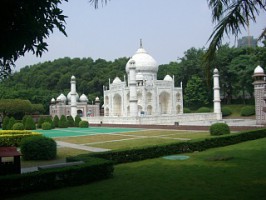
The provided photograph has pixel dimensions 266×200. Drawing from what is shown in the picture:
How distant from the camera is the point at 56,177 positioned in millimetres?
8570

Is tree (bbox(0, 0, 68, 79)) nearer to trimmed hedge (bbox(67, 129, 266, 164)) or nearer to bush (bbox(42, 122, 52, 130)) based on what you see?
trimmed hedge (bbox(67, 129, 266, 164))

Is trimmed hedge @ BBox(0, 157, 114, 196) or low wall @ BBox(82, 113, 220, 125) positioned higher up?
low wall @ BBox(82, 113, 220, 125)

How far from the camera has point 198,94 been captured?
53.9 m

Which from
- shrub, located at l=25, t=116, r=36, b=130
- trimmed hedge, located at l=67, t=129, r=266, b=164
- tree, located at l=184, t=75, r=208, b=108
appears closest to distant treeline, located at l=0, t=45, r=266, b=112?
tree, located at l=184, t=75, r=208, b=108

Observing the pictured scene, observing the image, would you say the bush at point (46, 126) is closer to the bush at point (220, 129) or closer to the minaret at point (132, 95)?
the minaret at point (132, 95)

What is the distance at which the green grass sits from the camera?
7.17m

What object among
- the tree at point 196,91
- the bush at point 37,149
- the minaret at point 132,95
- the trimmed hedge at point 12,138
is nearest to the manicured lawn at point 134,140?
the trimmed hedge at point 12,138

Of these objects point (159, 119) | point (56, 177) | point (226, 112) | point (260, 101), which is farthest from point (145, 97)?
point (56, 177)

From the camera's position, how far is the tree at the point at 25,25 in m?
5.92

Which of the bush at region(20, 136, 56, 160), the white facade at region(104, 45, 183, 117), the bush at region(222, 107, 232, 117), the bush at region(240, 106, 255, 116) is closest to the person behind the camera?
the bush at region(20, 136, 56, 160)

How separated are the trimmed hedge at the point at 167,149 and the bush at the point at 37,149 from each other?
3453mm

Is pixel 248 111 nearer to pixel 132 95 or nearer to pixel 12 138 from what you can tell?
pixel 132 95

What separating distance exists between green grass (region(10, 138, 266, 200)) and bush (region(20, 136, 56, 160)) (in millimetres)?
3990

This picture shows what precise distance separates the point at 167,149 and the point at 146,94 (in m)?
33.8
